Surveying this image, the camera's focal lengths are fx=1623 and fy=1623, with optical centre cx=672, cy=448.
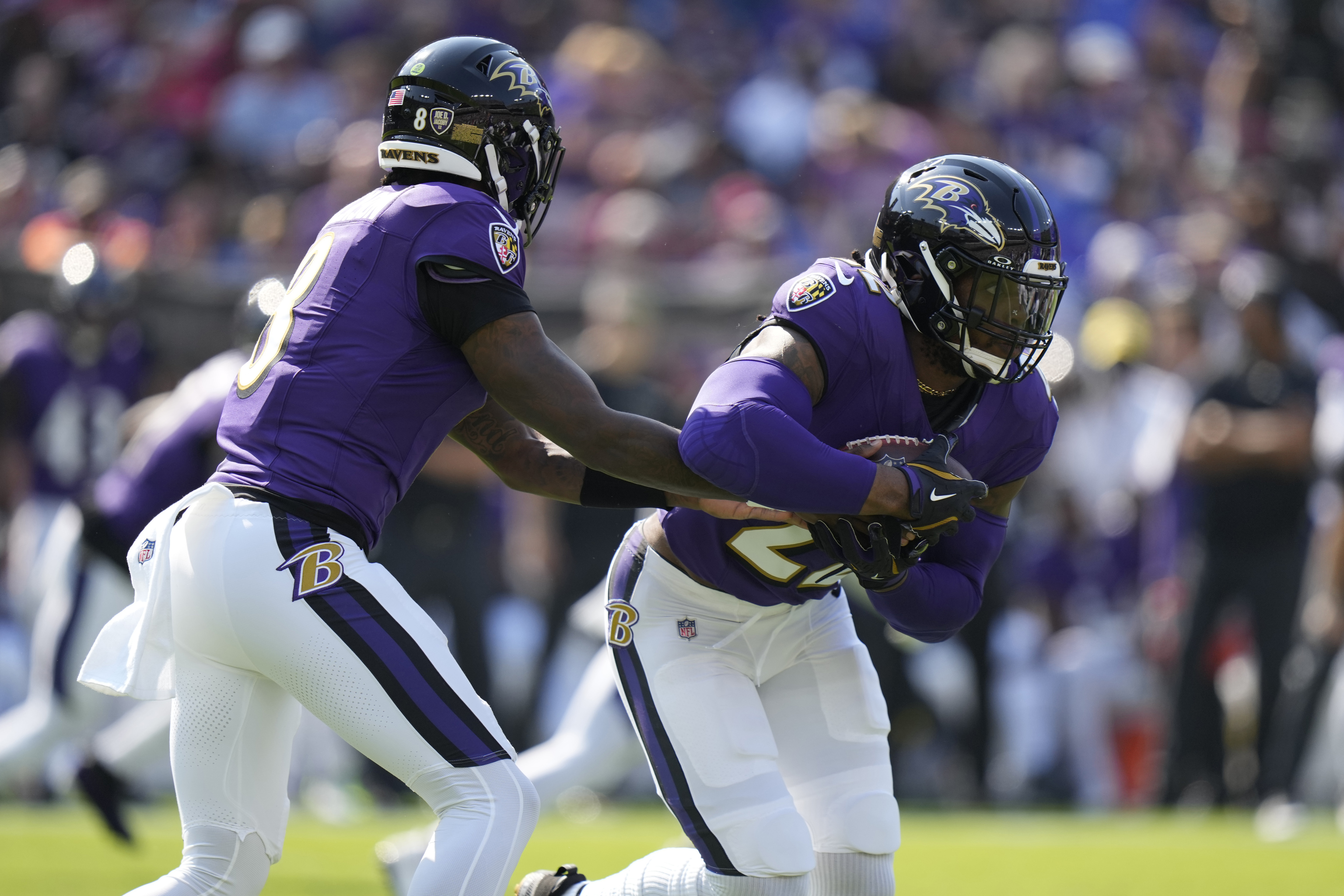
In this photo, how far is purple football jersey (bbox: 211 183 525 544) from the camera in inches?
126

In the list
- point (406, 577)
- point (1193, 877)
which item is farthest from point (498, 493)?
point (1193, 877)

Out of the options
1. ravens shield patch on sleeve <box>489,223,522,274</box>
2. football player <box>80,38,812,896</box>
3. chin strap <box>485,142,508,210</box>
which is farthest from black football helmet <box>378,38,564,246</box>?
ravens shield patch on sleeve <box>489,223,522,274</box>

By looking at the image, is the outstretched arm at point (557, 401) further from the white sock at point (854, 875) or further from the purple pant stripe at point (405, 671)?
the white sock at point (854, 875)

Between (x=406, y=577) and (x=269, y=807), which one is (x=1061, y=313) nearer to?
(x=406, y=577)

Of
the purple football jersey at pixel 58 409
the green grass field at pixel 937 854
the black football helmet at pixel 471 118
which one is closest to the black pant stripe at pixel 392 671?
the black football helmet at pixel 471 118

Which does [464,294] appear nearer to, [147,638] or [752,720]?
[147,638]

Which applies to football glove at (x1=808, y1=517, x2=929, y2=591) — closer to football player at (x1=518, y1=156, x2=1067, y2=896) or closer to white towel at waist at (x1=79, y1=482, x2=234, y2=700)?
football player at (x1=518, y1=156, x2=1067, y2=896)

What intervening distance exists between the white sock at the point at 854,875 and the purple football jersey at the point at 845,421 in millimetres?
582

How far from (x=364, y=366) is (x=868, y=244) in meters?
7.29

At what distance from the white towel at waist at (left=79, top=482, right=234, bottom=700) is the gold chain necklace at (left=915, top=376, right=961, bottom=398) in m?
1.54

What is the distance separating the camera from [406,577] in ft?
27.0

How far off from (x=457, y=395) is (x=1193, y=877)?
389 centimetres

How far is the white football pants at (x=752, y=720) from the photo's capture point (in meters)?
3.48

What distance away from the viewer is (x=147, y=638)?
3.26m
